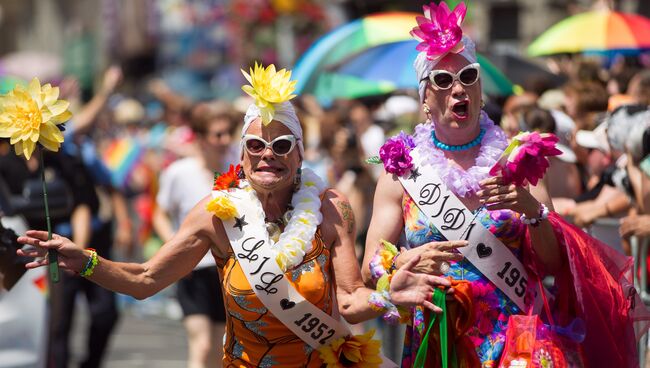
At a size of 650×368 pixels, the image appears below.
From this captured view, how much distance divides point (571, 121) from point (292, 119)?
11.4 feet

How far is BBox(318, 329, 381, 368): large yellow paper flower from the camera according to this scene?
4.94 m

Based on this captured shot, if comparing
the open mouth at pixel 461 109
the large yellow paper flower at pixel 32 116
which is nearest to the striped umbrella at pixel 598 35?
the open mouth at pixel 461 109

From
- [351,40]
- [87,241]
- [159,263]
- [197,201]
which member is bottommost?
[159,263]

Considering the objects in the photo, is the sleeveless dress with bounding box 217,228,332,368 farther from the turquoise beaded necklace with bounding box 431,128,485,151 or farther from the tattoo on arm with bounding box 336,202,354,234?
the turquoise beaded necklace with bounding box 431,128,485,151

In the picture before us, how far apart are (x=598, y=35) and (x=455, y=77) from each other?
5330 mm

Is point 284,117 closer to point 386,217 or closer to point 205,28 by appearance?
point 386,217

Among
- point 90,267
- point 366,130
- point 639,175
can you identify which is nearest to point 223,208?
point 90,267

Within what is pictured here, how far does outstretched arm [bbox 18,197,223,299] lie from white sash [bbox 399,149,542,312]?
81 cm

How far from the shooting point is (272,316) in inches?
194

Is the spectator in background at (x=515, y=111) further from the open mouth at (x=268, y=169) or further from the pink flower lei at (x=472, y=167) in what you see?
the open mouth at (x=268, y=169)

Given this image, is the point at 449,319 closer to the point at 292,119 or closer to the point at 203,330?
the point at 292,119

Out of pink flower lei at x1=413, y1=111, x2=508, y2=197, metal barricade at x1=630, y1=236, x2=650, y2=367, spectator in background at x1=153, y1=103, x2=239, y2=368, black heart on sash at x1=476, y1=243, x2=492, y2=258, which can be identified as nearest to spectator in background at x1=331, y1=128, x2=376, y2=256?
spectator in background at x1=153, y1=103, x2=239, y2=368

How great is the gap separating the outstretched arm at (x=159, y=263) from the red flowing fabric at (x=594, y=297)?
1.24 metres

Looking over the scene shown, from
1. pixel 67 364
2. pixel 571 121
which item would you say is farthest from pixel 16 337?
pixel 571 121
